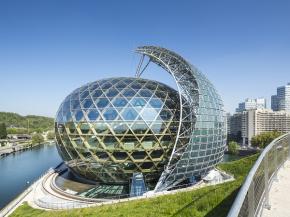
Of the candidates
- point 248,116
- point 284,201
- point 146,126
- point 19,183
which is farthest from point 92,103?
point 248,116

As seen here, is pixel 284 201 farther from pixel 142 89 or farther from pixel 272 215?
pixel 142 89

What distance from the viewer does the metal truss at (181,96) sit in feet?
98.7

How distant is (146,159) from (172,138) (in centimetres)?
343

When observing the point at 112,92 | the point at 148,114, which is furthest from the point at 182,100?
the point at 112,92

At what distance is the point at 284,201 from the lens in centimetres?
674

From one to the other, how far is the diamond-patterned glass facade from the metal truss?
0.98 meters

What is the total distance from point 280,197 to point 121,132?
23.5 meters

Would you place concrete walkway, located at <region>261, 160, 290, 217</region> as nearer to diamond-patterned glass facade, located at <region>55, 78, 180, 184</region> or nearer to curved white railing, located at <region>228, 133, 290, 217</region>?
curved white railing, located at <region>228, 133, 290, 217</region>

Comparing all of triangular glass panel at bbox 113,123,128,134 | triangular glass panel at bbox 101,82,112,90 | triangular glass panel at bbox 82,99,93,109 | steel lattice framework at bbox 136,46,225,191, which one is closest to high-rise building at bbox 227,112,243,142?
steel lattice framework at bbox 136,46,225,191

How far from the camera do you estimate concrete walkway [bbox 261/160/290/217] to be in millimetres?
6112

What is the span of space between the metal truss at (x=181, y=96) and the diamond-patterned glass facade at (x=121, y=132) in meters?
0.98

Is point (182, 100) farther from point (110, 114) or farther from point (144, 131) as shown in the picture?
point (110, 114)

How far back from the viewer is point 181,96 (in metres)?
31.7

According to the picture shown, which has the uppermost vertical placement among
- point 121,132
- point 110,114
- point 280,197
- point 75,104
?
point 75,104
